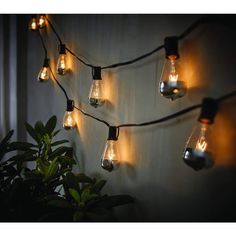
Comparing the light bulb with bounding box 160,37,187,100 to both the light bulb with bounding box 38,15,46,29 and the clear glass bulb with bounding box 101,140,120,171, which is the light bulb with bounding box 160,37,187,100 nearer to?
the clear glass bulb with bounding box 101,140,120,171

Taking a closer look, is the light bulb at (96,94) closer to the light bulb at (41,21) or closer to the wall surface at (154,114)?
the wall surface at (154,114)

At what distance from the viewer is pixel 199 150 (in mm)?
791

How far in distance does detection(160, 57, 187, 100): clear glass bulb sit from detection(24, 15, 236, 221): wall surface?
0.04 metres

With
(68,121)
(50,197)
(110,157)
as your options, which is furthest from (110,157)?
(68,121)

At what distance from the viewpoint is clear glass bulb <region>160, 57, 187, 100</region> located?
855 millimetres

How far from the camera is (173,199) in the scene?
99 cm

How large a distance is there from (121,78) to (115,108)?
139mm

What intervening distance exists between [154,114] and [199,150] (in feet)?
0.96

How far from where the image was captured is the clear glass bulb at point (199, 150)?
A: 2.55 ft

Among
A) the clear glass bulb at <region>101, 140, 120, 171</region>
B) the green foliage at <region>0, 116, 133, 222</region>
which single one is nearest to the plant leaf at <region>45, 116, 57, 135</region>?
the green foliage at <region>0, 116, 133, 222</region>

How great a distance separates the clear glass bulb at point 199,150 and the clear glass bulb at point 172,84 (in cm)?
13

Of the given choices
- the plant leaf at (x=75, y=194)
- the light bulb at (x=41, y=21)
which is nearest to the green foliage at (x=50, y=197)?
the plant leaf at (x=75, y=194)
